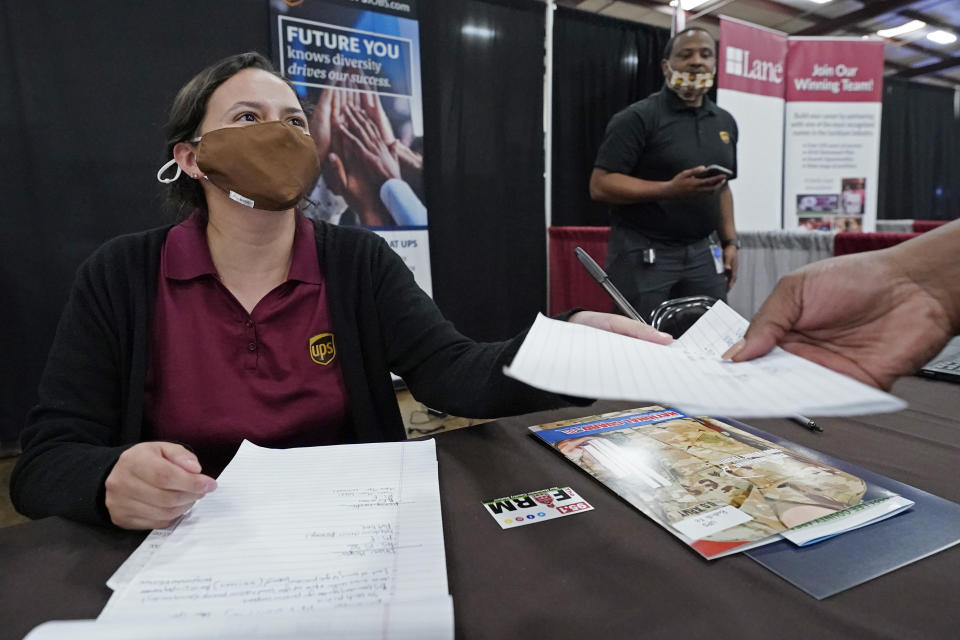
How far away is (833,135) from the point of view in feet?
13.6

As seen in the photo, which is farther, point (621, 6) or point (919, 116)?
point (919, 116)

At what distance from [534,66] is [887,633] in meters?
3.93

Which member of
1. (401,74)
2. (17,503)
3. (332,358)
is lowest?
(17,503)

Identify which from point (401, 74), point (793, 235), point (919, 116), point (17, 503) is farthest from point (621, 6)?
point (17, 503)

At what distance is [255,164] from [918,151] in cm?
939

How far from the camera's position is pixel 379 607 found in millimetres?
388

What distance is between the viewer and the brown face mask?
1024 millimetres

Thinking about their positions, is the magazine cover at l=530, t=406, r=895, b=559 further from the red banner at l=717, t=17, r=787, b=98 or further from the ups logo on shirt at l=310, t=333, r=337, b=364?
the red banner at l=717, t=17, r=787, b=98

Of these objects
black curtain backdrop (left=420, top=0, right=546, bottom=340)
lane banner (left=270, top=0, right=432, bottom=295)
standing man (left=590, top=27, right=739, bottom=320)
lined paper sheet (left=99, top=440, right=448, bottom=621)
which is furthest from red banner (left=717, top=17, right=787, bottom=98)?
lined paper sheet (left=99, top=440, right=448, bottom=621)

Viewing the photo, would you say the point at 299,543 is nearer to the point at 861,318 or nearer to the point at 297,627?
the point at 297,627

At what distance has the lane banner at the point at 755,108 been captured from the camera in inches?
147

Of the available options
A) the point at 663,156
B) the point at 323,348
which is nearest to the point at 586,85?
the point at 663,156

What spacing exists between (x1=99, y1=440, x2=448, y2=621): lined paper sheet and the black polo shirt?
5.66ft

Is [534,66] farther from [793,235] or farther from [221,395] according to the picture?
[221,395]
